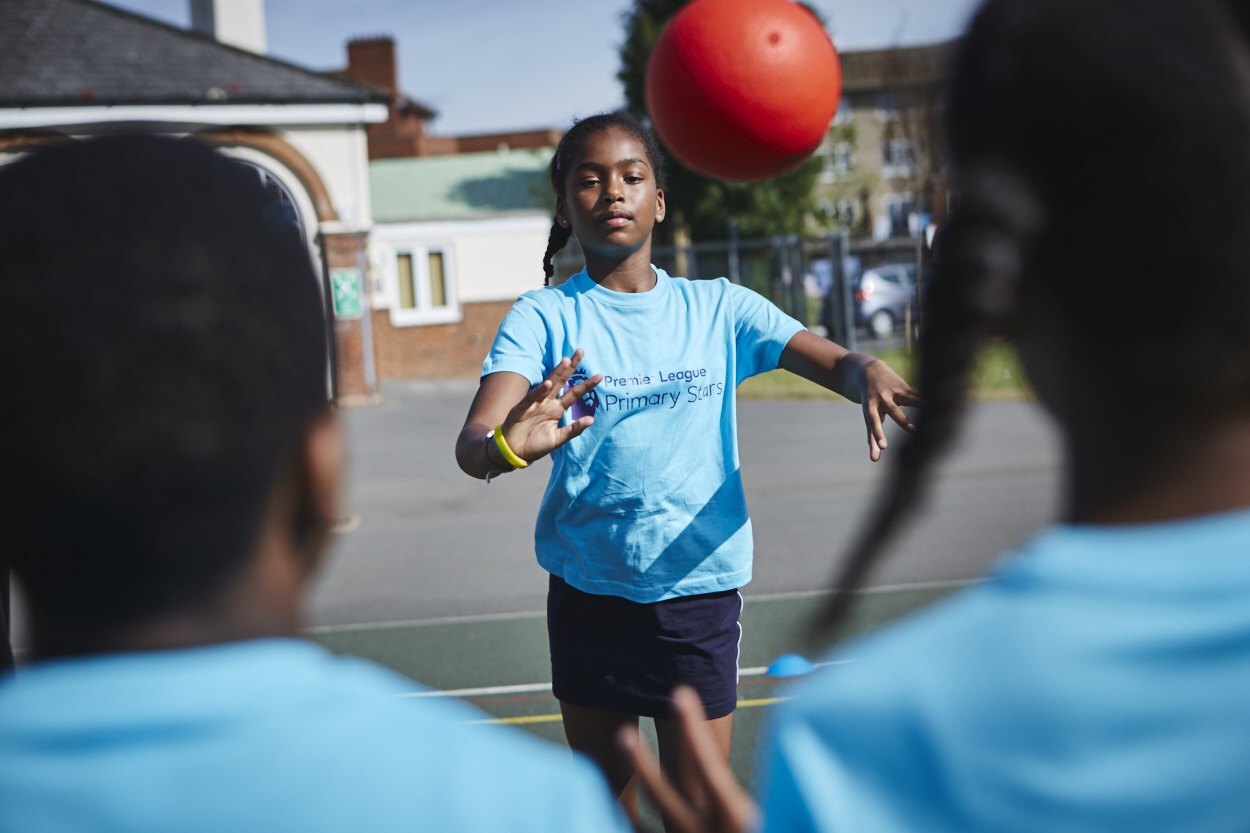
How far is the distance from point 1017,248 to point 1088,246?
0.06m

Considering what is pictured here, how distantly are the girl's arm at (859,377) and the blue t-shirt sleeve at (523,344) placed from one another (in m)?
0.68

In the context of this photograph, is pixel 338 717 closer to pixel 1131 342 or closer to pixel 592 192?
pixel 1131 342

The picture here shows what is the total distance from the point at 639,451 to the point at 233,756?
Answer: 2.38 m

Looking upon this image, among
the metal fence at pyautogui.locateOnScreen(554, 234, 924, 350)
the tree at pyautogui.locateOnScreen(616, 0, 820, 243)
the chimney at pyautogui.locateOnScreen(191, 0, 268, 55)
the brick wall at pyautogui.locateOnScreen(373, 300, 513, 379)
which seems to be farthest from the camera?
the tree at pyautogui.locateOnScreen(616, 0, 820, 243)

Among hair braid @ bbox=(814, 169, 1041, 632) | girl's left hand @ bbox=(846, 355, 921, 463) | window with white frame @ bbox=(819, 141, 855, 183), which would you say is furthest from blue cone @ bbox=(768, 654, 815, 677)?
window with white frame @ bbox=(819, 141, 855, 183)

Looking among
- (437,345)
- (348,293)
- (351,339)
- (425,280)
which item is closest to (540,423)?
(348,293)

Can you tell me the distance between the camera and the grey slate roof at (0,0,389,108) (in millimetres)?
22953

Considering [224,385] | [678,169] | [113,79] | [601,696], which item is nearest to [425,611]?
[601,696]

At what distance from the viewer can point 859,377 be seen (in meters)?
3.27

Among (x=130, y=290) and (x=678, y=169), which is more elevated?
(x=678, y=169)

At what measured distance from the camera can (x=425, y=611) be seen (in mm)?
8242

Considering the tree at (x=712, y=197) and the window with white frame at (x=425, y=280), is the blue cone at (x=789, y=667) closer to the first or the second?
the window with white frame at (x=425, y=280)

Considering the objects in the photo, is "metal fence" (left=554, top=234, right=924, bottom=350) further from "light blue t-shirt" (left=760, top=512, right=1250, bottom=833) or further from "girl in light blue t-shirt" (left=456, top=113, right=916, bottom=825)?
"light blue t-shirt" (left=760, top=512, right=1250, bottom=833)

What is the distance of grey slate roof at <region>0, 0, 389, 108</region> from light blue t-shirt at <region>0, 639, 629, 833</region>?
77.2ft
